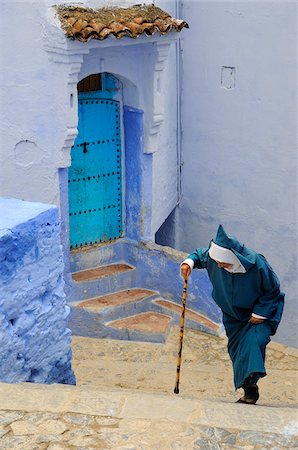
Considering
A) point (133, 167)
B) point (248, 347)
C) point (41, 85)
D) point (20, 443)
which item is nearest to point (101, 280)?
point (133, 167)

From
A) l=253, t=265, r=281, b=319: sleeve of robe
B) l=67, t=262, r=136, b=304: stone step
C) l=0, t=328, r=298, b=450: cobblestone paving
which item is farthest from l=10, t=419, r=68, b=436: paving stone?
l=67, t=262, r=136, b=304: stone step

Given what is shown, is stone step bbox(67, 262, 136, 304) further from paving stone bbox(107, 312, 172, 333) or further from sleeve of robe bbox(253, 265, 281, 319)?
sleeve of robe bbox(253, 265, 281, 319)

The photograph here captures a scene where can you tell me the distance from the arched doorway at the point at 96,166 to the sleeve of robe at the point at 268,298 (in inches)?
175

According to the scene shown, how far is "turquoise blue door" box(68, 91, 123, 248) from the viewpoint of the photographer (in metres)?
9.76

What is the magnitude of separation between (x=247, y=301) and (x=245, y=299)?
2cm

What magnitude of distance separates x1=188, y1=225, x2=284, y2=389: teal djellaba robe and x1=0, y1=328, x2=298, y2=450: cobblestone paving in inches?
21.1

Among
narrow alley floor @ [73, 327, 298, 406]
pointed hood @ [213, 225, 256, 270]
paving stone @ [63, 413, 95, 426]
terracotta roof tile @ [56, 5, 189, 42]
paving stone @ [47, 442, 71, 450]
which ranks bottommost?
narrow alley floor @ [73, 327, 298, 406]

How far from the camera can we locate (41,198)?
9.07 metres

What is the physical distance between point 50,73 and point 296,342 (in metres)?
4.48

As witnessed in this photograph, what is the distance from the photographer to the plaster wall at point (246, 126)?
33.5 feet

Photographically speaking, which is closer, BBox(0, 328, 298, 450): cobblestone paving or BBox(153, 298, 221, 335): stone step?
BBox(0, 328, 298, 450): cobblestone paving

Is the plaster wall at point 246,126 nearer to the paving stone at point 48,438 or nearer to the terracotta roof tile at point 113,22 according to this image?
the terracotta roof tile at point 113,22

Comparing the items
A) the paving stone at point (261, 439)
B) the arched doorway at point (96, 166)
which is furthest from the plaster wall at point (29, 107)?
the paving stone at point (261, 439)

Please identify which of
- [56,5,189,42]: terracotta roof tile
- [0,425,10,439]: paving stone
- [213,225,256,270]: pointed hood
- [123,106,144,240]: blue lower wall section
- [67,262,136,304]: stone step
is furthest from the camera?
[123,106,144,240]: blue lower wall section
